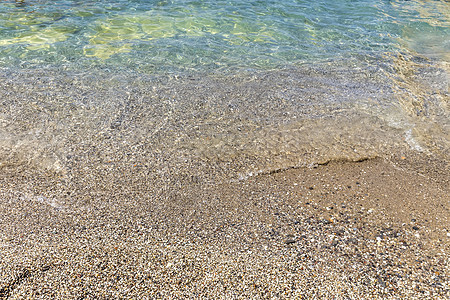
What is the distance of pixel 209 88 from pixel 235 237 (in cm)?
369

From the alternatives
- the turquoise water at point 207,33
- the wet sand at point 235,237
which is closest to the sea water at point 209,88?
the turquoise water at point 207,33

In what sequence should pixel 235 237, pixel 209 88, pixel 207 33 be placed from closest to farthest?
pixel 235 237 → pixel 209 88 → pixel 207 33

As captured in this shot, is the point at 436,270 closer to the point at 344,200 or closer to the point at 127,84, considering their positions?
the point at 344,200

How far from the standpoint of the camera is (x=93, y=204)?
139 inches

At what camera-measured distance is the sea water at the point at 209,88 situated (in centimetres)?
443

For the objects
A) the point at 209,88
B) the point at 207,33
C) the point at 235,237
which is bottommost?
the point at 235,237

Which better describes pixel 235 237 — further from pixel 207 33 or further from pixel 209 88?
pixel 207 33

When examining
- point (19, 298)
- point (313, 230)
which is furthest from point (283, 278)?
point (19, 298)

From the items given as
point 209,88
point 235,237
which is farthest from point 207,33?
point 235,237

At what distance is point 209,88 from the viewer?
6.23 m

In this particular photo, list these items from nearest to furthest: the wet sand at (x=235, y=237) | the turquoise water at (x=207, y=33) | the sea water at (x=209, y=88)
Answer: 1. the wet sand at (x=235, y=237)
2. the sea water at (x=209, y=88)
3. the turquoise water at (x=207, y=33)

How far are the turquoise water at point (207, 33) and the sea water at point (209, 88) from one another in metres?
0.05

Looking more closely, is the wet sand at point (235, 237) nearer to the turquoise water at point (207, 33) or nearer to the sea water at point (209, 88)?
the sea water at point (209, 88)

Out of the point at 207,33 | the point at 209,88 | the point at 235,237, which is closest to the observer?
the point at 235,237
